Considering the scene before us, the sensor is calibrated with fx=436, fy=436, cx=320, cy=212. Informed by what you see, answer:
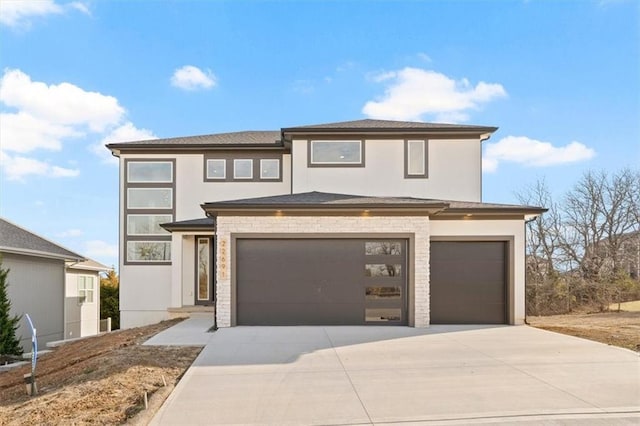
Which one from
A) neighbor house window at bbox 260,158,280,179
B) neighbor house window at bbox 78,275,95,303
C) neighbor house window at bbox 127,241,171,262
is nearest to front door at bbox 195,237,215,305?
neighbor house window at bbox 127,241,171,262

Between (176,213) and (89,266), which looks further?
(89,266)

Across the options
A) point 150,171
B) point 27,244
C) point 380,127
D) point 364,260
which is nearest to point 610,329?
point 364,260

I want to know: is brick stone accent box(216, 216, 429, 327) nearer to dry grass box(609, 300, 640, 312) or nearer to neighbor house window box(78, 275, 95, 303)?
dry grass box(609, 300, 640, 312)

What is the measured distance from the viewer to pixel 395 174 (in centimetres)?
1470

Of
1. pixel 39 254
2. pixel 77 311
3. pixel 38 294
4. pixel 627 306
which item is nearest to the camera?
pixel 39 254

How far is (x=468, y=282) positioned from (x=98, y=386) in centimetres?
921

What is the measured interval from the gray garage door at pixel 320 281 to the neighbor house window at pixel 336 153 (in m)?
3.92

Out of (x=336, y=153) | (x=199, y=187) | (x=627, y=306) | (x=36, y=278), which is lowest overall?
(x=627, y=306)

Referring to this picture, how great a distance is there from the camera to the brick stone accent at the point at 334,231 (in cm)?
1109

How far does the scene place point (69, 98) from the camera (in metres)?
17.9

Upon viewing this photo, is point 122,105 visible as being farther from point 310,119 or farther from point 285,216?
point 285,216

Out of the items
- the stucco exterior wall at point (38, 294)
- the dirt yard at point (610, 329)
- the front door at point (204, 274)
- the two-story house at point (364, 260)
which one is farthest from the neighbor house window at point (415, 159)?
the stucco exterior wall at point (38, 294)

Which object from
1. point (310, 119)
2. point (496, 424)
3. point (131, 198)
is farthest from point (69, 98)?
point (496, 424)

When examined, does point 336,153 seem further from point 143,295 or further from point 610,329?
point 610,329
